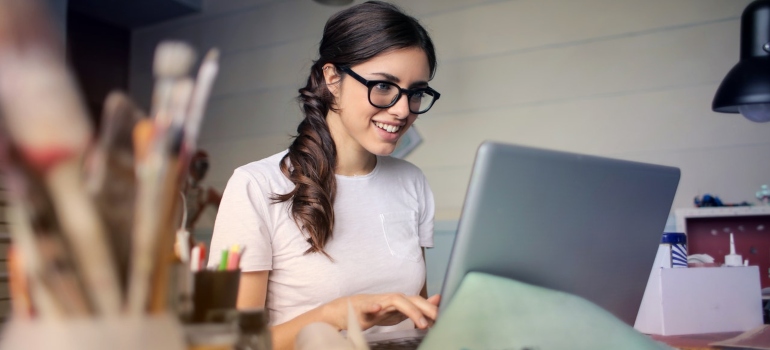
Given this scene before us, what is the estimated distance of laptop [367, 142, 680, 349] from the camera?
0.66 m

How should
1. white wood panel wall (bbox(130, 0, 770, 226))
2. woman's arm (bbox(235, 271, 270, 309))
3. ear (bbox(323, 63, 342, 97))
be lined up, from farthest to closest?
white wood panel wall (bbox(130, 0, 770, 226)) → ear (bbox(323, 63, 342, 97)) → woman's arm (bbox(235, 271, 270, 309))

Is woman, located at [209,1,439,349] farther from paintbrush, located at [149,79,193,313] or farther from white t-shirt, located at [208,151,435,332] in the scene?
paintbrush, located at [149,79,193,313]

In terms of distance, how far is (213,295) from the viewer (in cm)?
52

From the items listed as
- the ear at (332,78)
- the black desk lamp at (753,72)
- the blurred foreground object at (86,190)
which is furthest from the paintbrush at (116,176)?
the black desk lamp at (753,72)

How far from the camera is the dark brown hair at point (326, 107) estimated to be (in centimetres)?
138

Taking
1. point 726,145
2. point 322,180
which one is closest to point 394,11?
point 322,180

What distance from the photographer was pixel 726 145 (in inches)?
97.2

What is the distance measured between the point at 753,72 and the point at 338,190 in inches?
50.0

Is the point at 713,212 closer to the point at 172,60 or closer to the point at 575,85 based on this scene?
the point at 575,85

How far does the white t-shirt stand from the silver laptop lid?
0.67 metres

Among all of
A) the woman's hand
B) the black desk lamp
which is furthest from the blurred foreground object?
the black desk lamp

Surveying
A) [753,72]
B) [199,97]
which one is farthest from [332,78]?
[753,72]

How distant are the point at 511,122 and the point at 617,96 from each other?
1.60ft

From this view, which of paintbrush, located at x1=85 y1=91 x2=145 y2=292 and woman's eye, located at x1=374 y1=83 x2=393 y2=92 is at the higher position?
woman's eye, located at x1=374 y1=83 x2=393 y2=92
